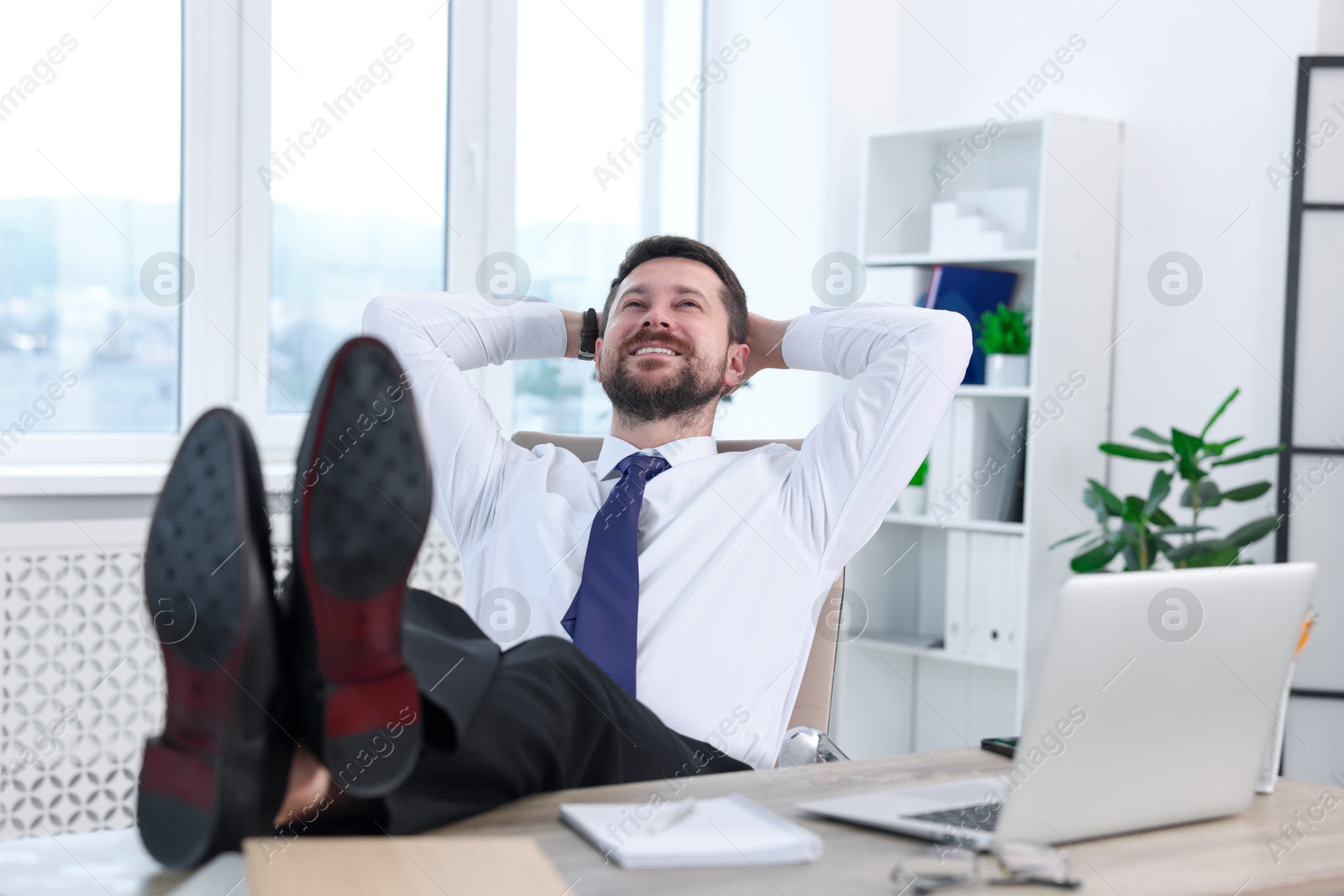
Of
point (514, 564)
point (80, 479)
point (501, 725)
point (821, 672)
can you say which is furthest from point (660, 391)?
point (80, 479)

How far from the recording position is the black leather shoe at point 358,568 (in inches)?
32.9

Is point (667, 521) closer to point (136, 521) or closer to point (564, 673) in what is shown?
point (564, 673)

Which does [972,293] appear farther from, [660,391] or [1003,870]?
[1003,870]

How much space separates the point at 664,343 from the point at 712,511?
0.33m

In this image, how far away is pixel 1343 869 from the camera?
0.90m

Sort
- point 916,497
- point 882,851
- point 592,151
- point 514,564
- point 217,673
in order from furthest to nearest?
1. point 592,151
2. point 916,497
3. point 514,564
4. point 882,851
5. point 217,673

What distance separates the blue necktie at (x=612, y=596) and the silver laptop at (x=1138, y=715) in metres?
0.52

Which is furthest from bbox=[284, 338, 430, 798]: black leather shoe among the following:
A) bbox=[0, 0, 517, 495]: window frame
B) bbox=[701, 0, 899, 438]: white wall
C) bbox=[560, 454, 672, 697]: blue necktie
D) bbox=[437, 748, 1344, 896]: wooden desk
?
bbox=[701, 0, 899, 438]: white wall

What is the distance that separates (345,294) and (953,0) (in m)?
1.91

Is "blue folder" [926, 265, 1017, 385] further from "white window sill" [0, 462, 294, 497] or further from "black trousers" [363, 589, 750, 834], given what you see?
"black trousers" [363, 589, 750, 834]

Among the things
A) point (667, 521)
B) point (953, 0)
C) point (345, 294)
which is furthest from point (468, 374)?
point (953, 0)

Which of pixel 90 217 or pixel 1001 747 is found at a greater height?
pixel 90 217

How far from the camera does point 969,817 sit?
0.97m

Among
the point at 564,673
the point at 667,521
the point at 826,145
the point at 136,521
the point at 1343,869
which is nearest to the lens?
the point at 1343,869
